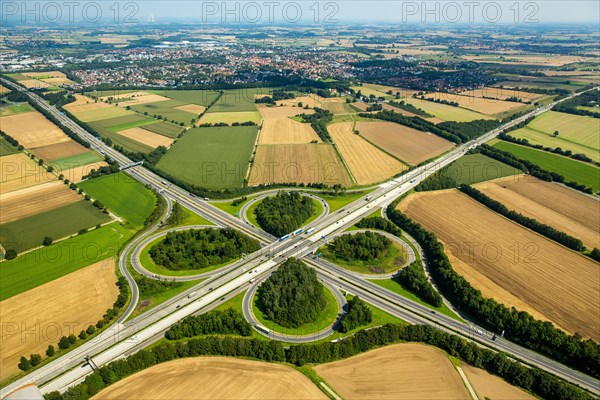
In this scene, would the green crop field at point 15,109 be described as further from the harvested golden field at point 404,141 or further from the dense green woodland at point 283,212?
the harvested golden field at point 404,141

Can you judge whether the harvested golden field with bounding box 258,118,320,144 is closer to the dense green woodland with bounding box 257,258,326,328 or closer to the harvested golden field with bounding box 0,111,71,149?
the harvested golden field with bounding box 0,111,71,149

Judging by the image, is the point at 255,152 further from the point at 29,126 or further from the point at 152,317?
the point at 29,126

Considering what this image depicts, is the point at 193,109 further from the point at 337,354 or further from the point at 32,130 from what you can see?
the point at 337,354

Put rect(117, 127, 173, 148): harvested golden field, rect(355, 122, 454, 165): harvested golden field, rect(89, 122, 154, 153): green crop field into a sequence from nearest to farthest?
1. rect(355, 122, 454, 165): harvested golden field
2. rect(89, 122, 154, 153): green crop field
3. rect(117, 127, 173, 148): harvested golden field

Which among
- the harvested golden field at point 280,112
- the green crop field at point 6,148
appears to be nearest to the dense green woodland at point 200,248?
the green crop field at point 6,148

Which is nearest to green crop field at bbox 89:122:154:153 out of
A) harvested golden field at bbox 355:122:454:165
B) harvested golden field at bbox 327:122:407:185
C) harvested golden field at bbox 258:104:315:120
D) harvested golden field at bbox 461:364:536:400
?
harvested golden field at bbox 258:104:315:120

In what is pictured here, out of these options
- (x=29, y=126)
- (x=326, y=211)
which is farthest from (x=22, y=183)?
(x=326, y=211)
